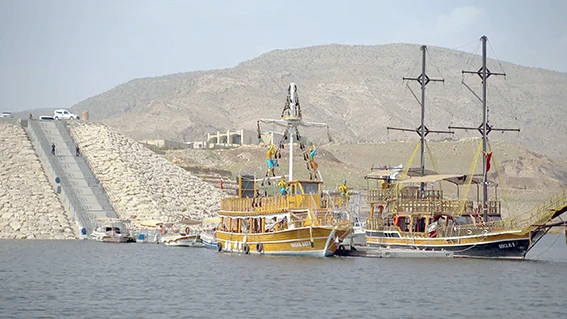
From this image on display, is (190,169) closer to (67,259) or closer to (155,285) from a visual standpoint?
(67,259)

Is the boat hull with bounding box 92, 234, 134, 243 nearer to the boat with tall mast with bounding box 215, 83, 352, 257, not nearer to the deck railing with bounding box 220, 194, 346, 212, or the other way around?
the boat with tall mast with bounding box 215, 83, 352, 257

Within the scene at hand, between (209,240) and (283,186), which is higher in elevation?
(283,186)

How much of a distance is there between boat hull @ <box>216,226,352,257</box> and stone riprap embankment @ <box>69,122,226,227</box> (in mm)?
29571

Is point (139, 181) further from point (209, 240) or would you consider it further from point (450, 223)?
point (450, 223)

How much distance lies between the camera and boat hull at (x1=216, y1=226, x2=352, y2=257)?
62.9m

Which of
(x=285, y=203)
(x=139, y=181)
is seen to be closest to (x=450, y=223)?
(x=285, y=203)

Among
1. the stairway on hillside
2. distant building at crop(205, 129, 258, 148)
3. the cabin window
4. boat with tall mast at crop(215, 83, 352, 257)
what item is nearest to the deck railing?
boat with tall mast at crop(215, 83, 352, 257)

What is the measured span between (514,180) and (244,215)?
103 metres

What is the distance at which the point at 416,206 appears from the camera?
221 ft

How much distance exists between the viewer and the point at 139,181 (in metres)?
100

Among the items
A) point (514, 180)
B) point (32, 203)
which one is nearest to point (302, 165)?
point (514, 180)

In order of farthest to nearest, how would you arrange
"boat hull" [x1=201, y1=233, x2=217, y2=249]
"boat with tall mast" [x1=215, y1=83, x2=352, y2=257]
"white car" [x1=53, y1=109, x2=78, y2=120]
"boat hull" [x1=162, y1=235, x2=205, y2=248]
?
1. "white car" [x1=53, y1=109, x2=78, y2=120]
2. "boat hull" [x1=162, y1=235, x2=205, y2=248]
3. "boat hull" [x1=201, y1=233, x2=217, y2=249]
4. "boat with tall mast" [x1=215, y1=83, x2=352, y2=257]

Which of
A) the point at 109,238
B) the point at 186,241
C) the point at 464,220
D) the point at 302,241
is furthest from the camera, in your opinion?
the point at 109,238

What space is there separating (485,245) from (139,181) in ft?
148
